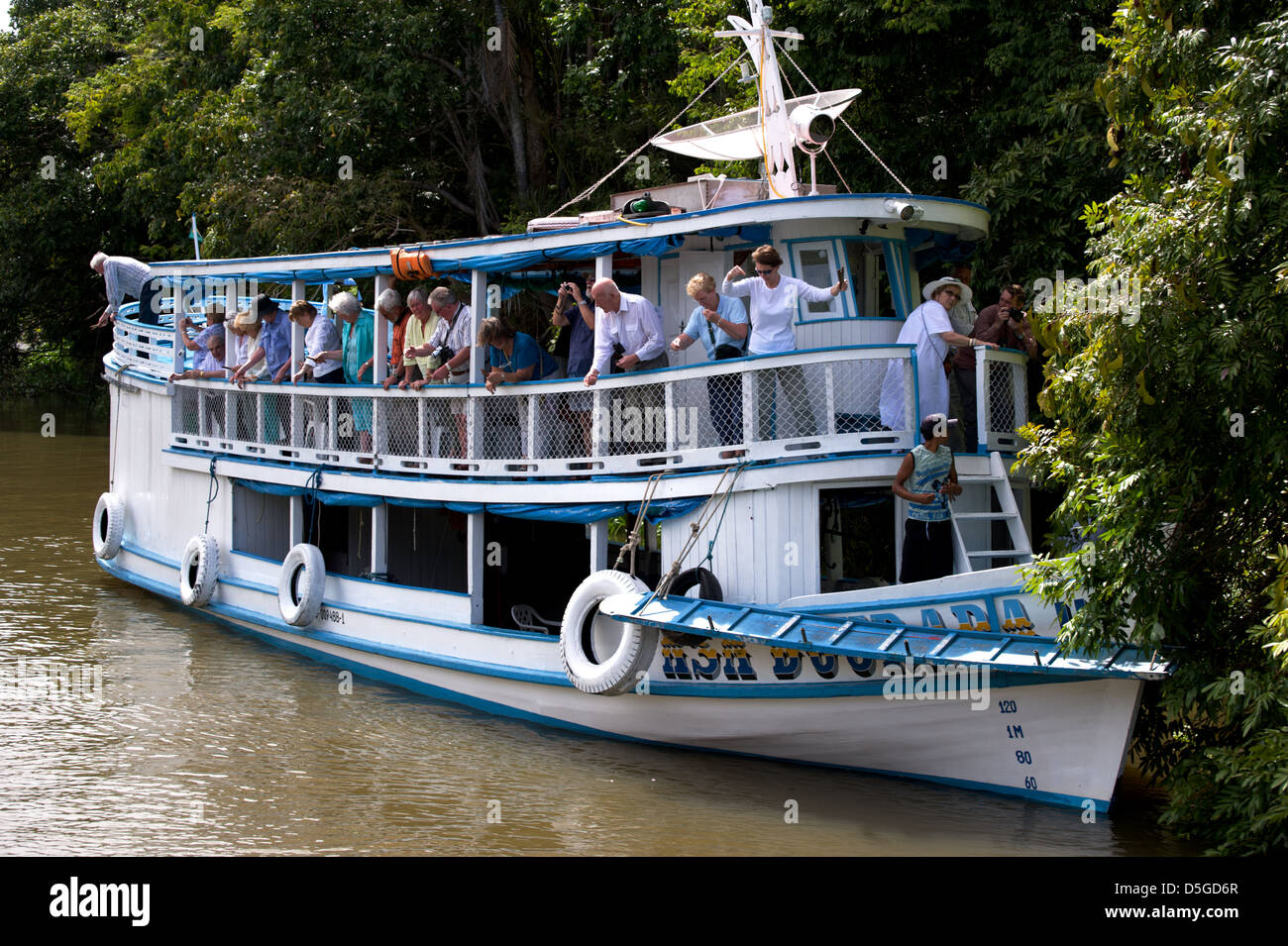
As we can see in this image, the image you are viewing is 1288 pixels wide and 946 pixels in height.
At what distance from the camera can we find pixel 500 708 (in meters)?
12.0

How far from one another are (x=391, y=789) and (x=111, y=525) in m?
9.16

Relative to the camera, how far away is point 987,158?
52.0 feet

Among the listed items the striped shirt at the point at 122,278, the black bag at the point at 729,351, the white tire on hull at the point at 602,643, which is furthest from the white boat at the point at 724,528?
the striped shirt at the point at 122,278

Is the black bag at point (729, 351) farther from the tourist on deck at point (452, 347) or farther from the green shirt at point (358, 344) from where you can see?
the green shirt at point (358, 344)

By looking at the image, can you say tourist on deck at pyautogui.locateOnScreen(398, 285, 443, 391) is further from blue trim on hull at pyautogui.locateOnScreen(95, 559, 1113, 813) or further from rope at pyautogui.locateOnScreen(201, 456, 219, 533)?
rope at pyautogui.locateOnScreen(201, 456, 219, 533)

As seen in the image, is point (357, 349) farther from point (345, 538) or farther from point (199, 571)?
point (199, 571)

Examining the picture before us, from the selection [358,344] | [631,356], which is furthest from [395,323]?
[631,356]

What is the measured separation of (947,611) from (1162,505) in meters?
1.62

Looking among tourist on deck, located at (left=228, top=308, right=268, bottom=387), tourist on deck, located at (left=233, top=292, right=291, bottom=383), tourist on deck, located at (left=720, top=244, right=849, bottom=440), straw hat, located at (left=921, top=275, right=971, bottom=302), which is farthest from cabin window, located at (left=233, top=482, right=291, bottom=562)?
straw hat, located at (left=921, top=275, right=971, bottom=302)

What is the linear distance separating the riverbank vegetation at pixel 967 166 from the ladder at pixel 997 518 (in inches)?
24.0

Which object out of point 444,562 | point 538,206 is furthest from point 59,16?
point 444,562

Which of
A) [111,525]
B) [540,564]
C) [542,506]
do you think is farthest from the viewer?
[111,525]

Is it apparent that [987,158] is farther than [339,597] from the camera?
Yes
